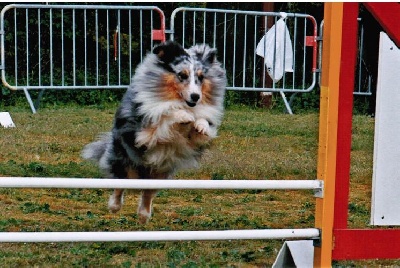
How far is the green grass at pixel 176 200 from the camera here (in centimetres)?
328

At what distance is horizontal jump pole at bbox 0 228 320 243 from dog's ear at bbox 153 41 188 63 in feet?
4.98

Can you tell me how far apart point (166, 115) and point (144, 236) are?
154 centimetres

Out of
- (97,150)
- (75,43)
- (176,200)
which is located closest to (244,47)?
(75,43)

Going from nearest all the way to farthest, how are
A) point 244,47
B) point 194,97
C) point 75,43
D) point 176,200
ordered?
point 194,97 → point 176,200 → point 75,43 → point 244,47

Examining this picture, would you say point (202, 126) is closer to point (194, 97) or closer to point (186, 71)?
point (194, 97)

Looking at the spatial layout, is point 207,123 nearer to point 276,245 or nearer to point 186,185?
point 276,245

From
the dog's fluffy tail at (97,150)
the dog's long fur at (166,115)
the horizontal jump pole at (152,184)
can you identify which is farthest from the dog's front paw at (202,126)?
the horizontal jump pole at (152,184)

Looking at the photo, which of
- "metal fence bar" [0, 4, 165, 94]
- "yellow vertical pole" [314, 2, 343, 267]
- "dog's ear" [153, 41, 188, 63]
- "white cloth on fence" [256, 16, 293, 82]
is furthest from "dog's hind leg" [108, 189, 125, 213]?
"white cloth on fence" [256, 16, 293, 82]

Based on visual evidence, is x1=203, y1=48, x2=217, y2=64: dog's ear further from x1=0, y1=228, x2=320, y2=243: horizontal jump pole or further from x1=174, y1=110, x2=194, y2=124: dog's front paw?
x1=0, y1=228, x2=320, y2=243: horizontal jump pole

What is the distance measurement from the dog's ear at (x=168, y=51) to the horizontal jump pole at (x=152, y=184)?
1414mm

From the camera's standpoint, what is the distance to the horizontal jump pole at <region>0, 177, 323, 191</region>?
8.30 feet

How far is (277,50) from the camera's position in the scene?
9.98m

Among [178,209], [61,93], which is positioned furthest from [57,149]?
[61,93]

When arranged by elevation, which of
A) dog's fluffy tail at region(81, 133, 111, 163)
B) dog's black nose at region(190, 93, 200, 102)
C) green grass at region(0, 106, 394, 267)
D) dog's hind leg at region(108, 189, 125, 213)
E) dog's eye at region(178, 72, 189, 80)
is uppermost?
dog's eye at region(178, 72, 189, 80)
